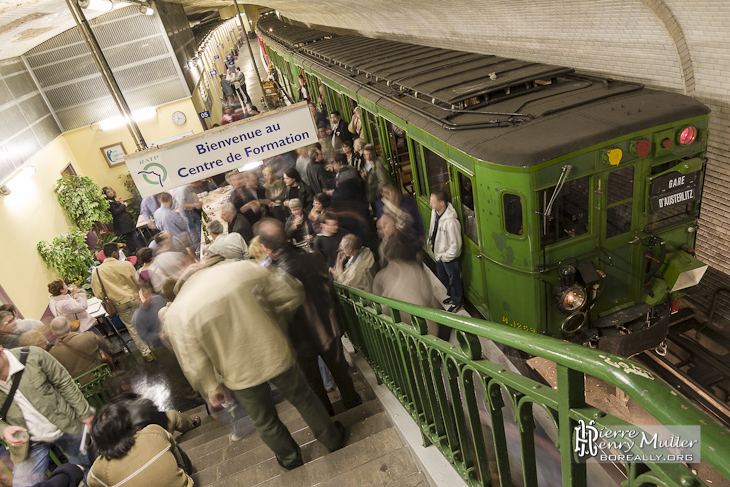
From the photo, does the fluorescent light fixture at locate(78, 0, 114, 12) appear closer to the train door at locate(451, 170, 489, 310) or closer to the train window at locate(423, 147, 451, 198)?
the train window at locate(423, 147, 451, 198)

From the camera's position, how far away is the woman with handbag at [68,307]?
22.5 ft

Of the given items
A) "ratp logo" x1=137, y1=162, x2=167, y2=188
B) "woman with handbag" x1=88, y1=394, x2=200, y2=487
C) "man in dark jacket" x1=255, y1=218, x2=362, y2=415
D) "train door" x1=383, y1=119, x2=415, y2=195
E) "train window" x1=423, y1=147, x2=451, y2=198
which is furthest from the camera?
"train door" x1=383, y1=119, x2=415, y2=195

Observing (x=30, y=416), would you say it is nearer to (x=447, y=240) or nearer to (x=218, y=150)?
(x=218, y=150)

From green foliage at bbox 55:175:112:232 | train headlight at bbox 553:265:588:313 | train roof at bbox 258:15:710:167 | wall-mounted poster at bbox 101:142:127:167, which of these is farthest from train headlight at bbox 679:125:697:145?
wall-mounted poster at bbox 101:142:127:167

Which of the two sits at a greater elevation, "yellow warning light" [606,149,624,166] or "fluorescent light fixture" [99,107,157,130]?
"yellow warning light" [606,149,624,166]

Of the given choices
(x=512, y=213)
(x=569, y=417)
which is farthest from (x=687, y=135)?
(x=569, y=417)

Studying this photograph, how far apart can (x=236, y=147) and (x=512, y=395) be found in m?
4.45

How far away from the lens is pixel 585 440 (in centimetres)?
139

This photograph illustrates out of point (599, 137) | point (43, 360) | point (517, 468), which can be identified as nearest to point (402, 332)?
point (517, 468)

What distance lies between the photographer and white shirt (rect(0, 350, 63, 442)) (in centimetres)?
405

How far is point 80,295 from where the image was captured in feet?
24.2

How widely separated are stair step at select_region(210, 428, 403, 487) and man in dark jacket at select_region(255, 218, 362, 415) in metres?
0.59

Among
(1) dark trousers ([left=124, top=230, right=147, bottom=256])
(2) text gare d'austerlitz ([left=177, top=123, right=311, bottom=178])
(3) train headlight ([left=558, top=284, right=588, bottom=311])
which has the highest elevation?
(2) text gare d'austerlitz ([left=177, top=123, right=311, bottom=178])

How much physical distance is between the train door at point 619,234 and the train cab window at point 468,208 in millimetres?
1273
